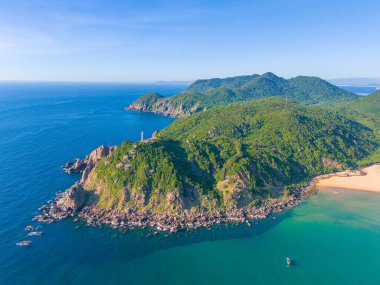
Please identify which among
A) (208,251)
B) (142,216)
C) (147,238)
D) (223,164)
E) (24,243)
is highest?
(223,164)

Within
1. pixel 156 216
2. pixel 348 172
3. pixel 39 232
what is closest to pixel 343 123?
pixel 348 172

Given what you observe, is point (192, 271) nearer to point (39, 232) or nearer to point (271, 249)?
point (271, 249)

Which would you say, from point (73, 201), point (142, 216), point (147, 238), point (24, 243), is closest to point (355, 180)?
point (142, 216)

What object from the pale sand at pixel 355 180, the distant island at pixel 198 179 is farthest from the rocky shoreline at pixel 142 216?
the pale sand at pixel 355 180

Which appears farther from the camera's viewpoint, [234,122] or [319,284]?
[234,122]

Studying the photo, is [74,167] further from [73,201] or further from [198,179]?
[198,179]

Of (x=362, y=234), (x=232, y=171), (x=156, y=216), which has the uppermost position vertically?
(x=232, y=171)
